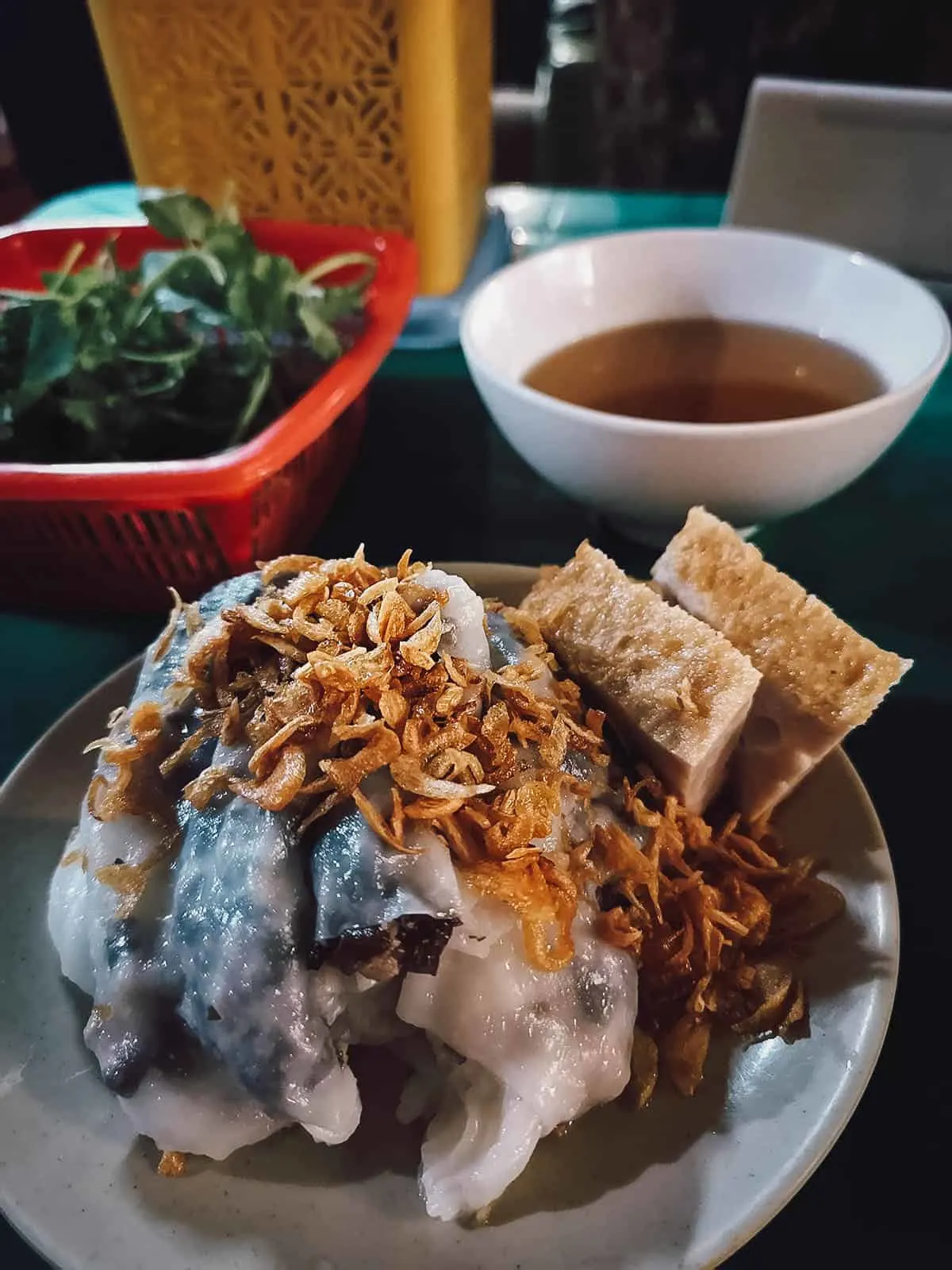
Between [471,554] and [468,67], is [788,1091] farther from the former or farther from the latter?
[468,67]

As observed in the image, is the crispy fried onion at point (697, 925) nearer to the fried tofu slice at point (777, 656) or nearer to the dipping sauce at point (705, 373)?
the fried tofu slice at point (777, 656)

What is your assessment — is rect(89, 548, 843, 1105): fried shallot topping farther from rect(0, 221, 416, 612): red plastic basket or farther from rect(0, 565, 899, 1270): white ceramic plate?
rect(0, 221, 416, 612): red plastic basket

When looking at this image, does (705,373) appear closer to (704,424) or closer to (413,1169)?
(704,424)

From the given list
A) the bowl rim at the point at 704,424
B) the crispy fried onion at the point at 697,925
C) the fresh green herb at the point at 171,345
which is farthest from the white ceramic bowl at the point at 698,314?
the crispy fried onion at the point at 697,925

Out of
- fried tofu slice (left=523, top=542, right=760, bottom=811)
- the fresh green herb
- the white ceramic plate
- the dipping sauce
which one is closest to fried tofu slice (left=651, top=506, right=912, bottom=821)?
fried tofu slice (left=523, top=542, right=760, bottom=811)

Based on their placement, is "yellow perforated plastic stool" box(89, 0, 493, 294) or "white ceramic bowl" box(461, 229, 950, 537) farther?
"yellow perforated plastic stool" box(89, 0, 493, 294)

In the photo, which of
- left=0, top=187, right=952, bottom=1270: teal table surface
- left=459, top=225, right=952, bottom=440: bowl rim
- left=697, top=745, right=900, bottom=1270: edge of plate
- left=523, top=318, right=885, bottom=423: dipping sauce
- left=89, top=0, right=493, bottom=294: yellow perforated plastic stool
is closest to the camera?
left=697, top=745, right=900, bottom=1270: edge of plate

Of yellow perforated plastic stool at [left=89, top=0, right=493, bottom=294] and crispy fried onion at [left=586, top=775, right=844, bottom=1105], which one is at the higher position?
yellow perforated plastic stool at [left=89, top=0, right=493, bottom=294]
